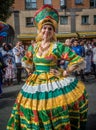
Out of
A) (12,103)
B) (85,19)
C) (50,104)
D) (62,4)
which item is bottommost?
(12,103)

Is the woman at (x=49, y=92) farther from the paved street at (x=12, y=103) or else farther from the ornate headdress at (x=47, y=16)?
the paved street at (x=12, y=103)

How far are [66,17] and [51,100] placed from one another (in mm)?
28577

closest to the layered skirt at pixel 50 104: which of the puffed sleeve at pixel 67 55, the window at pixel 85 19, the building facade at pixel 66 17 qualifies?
the puffed sleeve at pixel 67 55

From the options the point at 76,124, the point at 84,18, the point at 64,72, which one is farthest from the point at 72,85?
the point at 84,18

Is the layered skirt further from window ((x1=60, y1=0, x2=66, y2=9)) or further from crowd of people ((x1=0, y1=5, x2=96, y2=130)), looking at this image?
window ((x1=60, y1=0, x2=66, y2=9))

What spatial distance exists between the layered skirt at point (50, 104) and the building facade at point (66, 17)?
26740mm

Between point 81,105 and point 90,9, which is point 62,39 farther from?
point 81,105

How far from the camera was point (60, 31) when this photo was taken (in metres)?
31.8

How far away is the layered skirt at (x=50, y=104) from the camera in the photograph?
4.22 meters

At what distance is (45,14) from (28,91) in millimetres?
1118

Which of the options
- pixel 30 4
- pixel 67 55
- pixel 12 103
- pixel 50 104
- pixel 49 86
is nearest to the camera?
pixel 50 104

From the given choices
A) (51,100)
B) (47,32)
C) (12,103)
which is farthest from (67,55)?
(12,103)

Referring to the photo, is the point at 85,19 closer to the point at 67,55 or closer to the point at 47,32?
the point at 47,32

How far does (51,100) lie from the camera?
4262 mm
